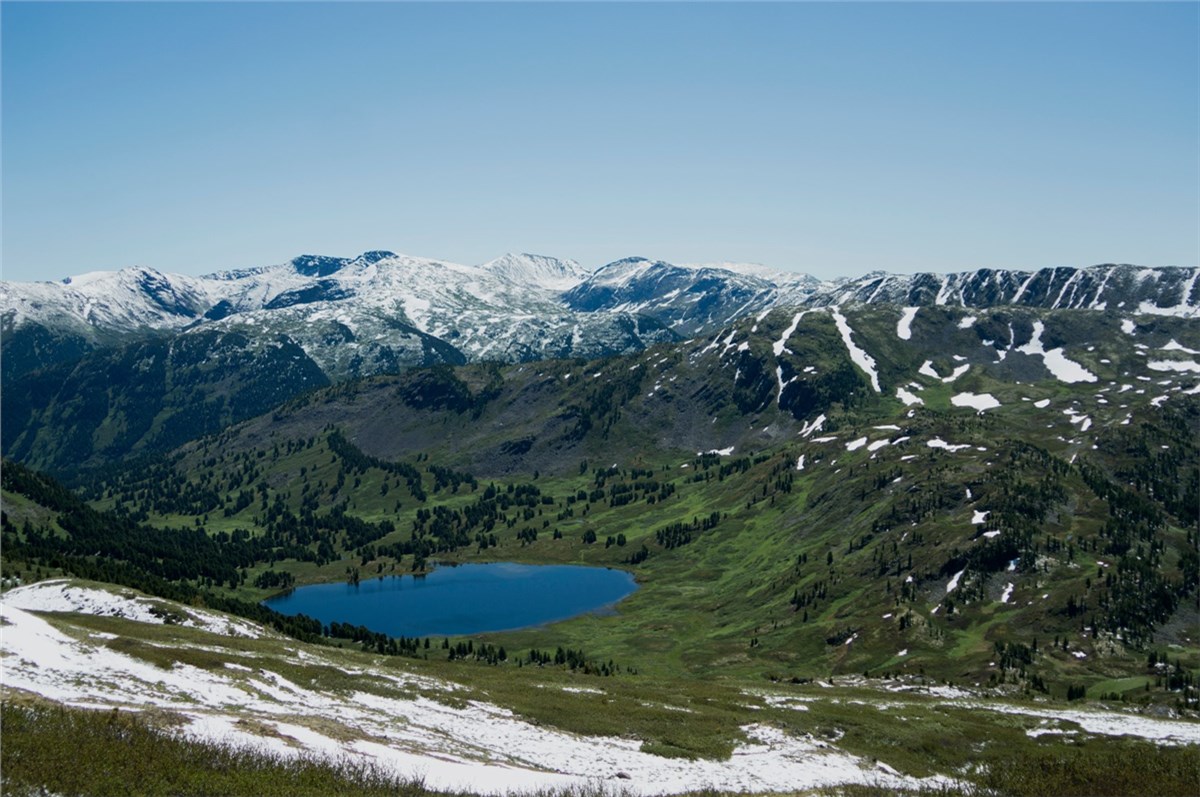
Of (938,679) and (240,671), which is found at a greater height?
(240,671)

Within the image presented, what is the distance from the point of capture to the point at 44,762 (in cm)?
3403

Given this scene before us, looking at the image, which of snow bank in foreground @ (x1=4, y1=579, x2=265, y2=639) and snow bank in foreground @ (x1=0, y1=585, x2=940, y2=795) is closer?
snow bank in foreground @ (x1=0, y1=585, x2=940, y2=795)

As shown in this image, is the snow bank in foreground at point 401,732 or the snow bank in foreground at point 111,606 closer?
the snow bank in foreground at point 401,732

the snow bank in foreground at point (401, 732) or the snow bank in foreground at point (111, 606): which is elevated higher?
the snow bank in foreground at point (401, 732)

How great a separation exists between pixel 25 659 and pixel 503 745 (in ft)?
125

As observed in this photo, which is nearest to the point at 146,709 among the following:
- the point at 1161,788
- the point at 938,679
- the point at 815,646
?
the point at 1161,788

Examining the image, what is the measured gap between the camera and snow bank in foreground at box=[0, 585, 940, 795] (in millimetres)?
52250

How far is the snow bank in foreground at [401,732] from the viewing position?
52.2 m

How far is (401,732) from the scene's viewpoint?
211ft

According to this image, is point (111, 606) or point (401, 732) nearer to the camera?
point (401, 732)

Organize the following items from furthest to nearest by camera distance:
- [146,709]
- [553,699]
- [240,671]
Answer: [553,699], [240,671], [146,709]

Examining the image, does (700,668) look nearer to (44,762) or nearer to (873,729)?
(873,729)

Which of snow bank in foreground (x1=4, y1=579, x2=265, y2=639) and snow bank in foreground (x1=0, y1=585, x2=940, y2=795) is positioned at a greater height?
snow bank in foreground (x1=0, y1=585, x2=940, y2=795)

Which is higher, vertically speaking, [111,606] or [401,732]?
[401,732]
